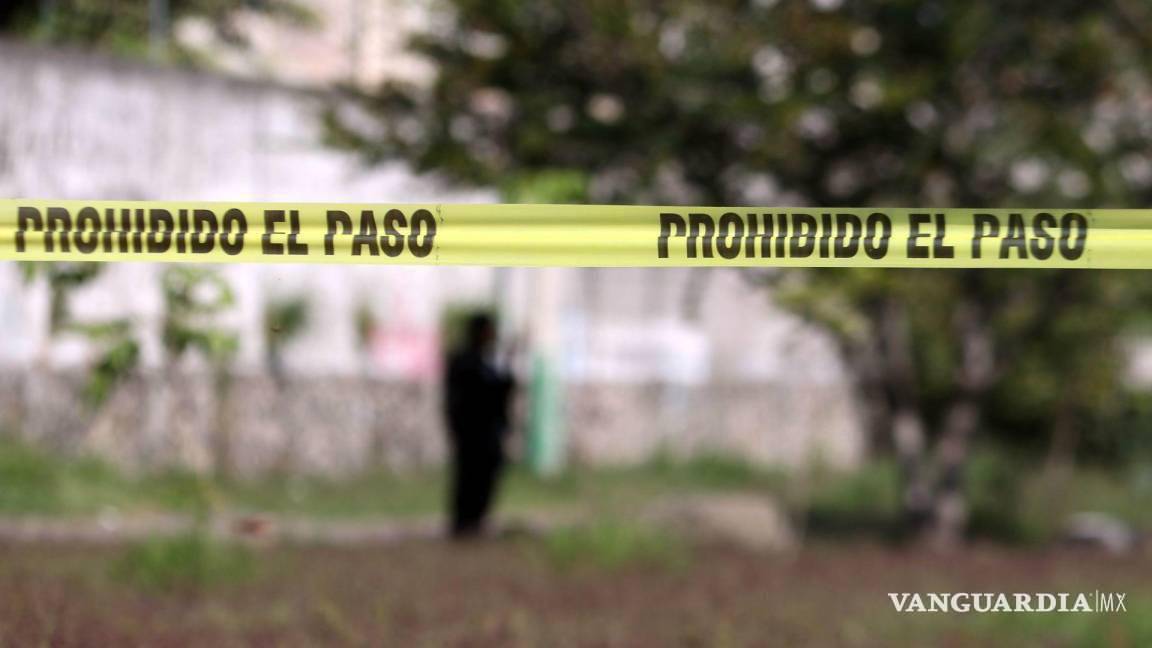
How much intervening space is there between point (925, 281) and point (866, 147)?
113 cm

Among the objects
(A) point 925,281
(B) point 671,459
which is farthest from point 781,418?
(A) point 925,281

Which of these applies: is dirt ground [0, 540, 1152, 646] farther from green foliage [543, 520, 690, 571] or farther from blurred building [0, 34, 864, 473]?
blurred building [0, 34, 864, 473]

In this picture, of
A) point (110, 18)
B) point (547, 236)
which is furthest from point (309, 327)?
point (547, 236)

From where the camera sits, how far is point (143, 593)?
9977 mm

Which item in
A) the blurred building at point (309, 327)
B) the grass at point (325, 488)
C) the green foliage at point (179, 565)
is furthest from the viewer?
the blurred building at point (309, 327)

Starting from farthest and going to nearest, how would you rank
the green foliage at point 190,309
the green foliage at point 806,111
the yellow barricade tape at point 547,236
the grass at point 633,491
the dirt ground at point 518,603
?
the grass at point 633,491 < the green foliage at point 806,111 < the green foliage at point 190,309 < the dirt ground at point 518,603 < the yellow barricade tape at point 547,236

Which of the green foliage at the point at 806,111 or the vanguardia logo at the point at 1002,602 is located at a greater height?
the green foliage at the point at 806,111

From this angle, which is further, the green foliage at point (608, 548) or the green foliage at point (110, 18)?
the green foliage at point (110, 18)

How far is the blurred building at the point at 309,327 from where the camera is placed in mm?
16375

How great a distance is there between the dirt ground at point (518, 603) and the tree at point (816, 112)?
7.81 ft

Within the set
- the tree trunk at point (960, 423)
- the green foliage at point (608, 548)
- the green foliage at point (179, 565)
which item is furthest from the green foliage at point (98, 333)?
the tree trunk at point (960, 423)

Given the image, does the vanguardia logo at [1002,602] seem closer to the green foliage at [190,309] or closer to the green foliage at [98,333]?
the green foliage at [190,309]

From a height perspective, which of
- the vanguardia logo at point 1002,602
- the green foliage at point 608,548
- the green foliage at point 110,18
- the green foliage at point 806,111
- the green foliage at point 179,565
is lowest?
the vanguardia logo at point 1002,602

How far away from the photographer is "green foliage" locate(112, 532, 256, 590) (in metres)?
10.2
